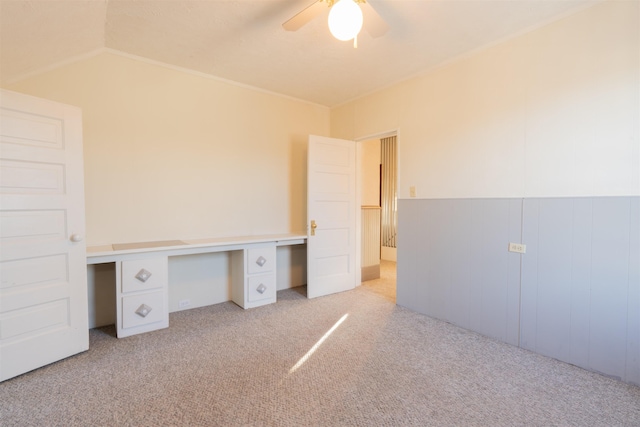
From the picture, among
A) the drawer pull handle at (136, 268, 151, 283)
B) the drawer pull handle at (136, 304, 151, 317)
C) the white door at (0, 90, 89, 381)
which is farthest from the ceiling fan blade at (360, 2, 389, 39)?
the drawer pull handle at (136, 304, 151, 317)

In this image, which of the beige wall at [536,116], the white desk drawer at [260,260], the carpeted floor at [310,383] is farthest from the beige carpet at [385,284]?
the white desk drawer at [260,260]

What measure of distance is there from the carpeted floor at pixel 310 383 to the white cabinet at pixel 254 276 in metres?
0.59

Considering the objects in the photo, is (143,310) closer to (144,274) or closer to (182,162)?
(144,274)

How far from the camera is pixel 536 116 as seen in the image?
2439 mm

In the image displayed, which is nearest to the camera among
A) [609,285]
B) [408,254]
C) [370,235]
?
[609,285]

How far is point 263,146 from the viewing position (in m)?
3.89

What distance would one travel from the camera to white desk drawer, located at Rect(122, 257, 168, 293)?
2650 mm

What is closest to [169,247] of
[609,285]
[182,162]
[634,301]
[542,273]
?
[182,162]

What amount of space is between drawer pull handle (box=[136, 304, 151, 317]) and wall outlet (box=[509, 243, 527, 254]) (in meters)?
3.38

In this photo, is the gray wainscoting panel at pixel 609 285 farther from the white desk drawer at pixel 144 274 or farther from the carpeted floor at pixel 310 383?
the white desk drawer at pixel 144 274

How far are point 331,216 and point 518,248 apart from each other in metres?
2.14

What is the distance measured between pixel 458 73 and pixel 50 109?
352cm

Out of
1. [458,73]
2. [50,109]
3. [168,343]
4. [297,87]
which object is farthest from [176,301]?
[458,73]

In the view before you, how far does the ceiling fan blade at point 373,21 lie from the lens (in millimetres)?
1861
